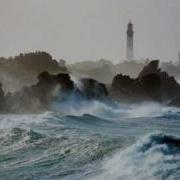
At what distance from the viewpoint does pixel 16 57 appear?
66.9 m

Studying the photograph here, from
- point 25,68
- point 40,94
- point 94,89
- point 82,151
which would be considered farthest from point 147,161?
point 25,68

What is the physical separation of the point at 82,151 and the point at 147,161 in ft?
15.4

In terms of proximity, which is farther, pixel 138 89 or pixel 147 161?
pixel 138 89

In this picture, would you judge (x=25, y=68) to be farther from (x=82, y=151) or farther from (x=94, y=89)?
(x=82, y=151)

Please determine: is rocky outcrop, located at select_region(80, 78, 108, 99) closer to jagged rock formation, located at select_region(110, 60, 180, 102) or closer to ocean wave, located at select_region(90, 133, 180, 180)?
jagged rock formation, located at select_region(110, 60, 180, 102)

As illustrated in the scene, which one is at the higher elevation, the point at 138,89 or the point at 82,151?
the point at 138,89

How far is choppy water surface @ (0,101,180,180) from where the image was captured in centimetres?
1764

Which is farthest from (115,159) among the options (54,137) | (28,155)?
(54,137)

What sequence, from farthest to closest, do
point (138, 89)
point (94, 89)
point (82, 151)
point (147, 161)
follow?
1. point (138, 89)
2. point (94, 89)
3. point (82, 151)
4. point (147, 161)

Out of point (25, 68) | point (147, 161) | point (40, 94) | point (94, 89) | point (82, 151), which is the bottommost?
point (82, 151)

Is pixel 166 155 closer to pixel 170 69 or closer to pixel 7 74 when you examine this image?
pixel 7 74

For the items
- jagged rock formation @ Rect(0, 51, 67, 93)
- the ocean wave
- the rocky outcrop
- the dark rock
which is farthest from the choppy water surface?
jagged rock formation @ Rect(0, 51, 67, 93)

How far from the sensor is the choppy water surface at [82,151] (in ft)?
57.9

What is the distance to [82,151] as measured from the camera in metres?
22.2
